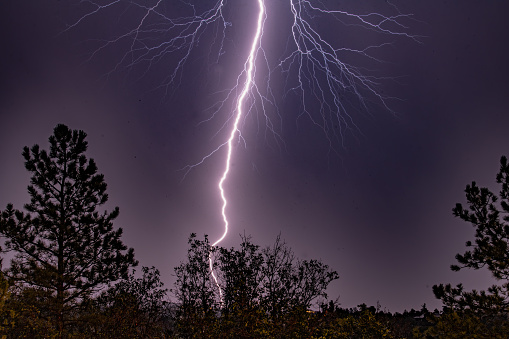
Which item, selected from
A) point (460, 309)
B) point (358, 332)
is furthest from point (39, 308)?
point (460, 309)

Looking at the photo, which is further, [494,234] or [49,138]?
[49,138]

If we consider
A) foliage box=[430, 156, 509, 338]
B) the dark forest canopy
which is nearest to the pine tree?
the dark forest canopy

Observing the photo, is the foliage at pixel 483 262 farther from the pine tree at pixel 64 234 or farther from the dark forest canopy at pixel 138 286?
the pine tree at pixel 64 234

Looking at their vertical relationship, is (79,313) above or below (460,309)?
above

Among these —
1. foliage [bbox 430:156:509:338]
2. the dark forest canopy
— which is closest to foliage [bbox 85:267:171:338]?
the dark forest canopy

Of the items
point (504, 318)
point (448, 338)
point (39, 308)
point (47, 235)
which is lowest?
point (448, 338)

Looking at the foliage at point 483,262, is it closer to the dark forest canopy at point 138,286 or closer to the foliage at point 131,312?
the dark forest canopy at point 138,286

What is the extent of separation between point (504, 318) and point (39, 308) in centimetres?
1386

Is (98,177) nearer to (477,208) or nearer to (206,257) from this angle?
(206,257)

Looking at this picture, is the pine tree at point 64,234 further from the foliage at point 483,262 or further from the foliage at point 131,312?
the foliage at point 483,262

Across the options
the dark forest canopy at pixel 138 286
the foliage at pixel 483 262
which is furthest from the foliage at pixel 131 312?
the foliage at pixel 483 262

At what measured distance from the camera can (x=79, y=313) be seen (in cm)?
1318

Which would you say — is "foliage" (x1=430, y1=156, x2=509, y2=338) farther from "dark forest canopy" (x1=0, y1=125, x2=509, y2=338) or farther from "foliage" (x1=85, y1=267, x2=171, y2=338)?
"foliage" (x1=85, y1=267, x2=171, y2=338)

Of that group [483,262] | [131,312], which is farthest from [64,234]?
[483,262]
